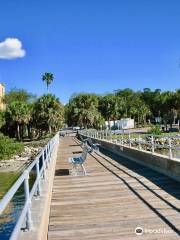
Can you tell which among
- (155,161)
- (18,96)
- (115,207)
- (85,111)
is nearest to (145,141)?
(155,161)

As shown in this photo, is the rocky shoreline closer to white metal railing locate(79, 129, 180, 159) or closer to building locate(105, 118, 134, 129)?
white metal railing locate(79, 129, 180, 159)

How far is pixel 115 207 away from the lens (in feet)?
32.2

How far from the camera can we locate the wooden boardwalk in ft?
25.3

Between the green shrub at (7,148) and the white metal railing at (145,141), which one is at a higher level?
the white metal railing at (145,141)

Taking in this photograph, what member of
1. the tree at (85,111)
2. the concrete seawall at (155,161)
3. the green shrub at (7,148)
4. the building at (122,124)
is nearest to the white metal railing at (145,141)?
the concrete seawall at (155,161)

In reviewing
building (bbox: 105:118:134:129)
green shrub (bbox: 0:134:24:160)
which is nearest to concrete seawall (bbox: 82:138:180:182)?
green shrub (bbox: 0:134:24:160)

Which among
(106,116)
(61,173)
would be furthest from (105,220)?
(106,116)

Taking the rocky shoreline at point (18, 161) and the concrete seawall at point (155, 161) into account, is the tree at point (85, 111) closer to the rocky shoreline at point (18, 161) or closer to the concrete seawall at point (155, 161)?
the rocky shoreline at point (18, 161)

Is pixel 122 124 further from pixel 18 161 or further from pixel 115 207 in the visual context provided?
pixel 115 207

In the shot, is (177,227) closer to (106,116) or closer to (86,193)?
(86,193)

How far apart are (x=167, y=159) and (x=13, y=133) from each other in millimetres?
78964

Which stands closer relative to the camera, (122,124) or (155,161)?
(155,161)

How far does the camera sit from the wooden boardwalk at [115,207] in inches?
304

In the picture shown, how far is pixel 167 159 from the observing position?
14289 millimetres
